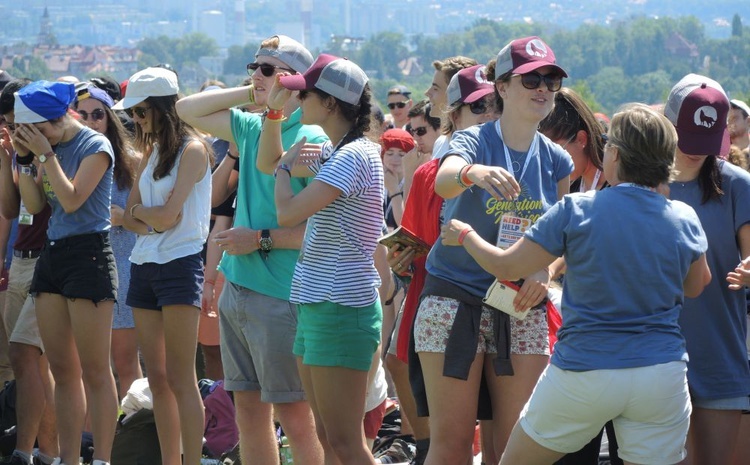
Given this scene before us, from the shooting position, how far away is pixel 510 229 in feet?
13.3

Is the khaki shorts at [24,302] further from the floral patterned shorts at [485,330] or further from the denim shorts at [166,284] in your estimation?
the floral patterned shorts at [485,330]

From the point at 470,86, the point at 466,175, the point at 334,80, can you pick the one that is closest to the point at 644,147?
the point at 466,175

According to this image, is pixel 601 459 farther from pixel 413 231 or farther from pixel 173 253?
pixel 173 253

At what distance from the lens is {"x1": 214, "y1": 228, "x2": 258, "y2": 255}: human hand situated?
4973 mm

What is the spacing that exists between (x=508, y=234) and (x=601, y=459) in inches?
56.9

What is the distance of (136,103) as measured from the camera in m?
5.62

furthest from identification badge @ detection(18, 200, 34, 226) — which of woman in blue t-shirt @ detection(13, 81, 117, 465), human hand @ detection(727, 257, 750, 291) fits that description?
human hand @ detection(727, 257, 750, 291)

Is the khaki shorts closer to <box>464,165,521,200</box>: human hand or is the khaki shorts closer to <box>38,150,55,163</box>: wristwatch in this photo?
<box>38,150,55,163</box>: wristwatch

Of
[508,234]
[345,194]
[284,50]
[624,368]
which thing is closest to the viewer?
[624,368]

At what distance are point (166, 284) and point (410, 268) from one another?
132 centimetres

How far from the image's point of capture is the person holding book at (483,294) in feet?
13.4

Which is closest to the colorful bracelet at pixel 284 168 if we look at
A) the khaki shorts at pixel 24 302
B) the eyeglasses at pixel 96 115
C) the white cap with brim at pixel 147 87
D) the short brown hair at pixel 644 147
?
the white cap with brim at pixel 147 87

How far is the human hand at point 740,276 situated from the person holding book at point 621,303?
0.31 m

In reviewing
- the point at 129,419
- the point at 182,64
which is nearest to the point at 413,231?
the point at 129,419
